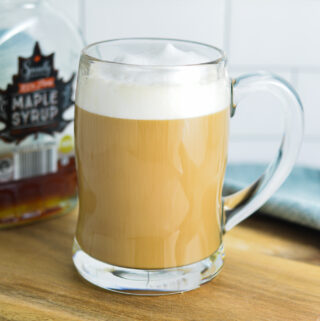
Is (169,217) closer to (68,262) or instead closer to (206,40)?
(68,262)

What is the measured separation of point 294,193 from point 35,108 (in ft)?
1.21

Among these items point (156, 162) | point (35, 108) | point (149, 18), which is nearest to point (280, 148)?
point (156, 162)

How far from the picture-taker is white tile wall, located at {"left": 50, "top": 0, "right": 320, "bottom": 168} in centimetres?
109

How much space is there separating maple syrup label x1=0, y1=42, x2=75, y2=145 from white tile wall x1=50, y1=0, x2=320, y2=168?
0.35m

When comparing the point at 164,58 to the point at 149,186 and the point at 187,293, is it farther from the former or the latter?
the point at 187,293

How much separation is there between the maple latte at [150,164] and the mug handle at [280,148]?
0.09 ft

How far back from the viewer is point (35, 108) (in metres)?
0.69

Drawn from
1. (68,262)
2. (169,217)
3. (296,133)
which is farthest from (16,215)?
(296,133)

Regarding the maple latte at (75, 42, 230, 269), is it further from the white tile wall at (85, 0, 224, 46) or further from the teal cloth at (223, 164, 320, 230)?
the white tile wall at (85, 0, 224, 46)

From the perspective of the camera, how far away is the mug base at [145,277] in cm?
58

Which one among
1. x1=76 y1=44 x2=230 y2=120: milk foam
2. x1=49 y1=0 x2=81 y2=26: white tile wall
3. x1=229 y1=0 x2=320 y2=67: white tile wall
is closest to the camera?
x1=76 y1=44 x2=230 y2=120: milk foam

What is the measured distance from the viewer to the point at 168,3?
1096 millimetres

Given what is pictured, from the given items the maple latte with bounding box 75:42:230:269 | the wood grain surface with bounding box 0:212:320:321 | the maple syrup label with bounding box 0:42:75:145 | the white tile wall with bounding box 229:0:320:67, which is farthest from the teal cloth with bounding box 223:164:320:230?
the white tile wall with bounding box 229:0:320:67

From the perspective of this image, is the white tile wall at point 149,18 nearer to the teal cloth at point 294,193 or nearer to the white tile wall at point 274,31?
the white tile wall at point 274,31
